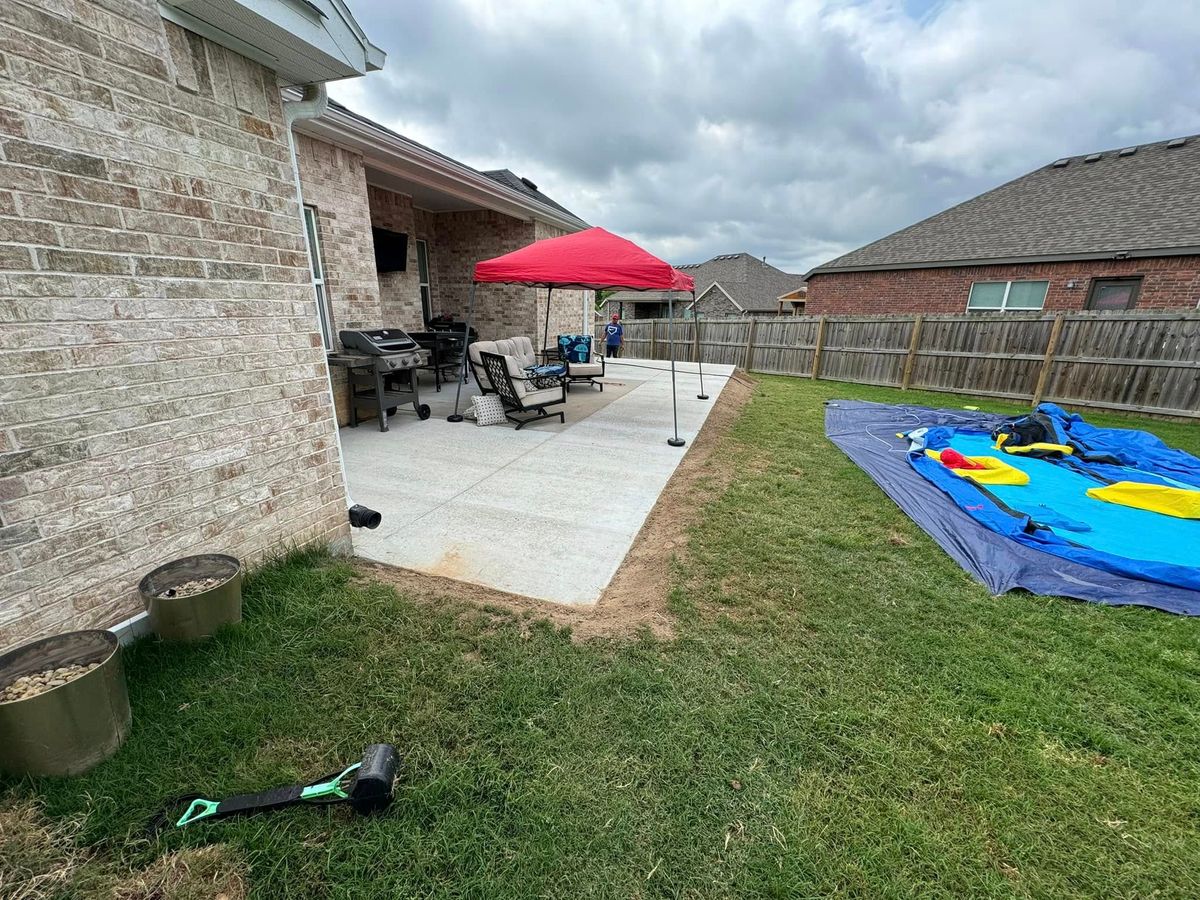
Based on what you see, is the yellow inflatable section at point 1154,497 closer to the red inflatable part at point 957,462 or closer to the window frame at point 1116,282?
the red inflatable part at point 957,462

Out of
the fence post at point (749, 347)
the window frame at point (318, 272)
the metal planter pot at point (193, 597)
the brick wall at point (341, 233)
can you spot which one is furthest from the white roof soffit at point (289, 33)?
the fence post at point (749, 347)

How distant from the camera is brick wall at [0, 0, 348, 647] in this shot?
1.69 metres

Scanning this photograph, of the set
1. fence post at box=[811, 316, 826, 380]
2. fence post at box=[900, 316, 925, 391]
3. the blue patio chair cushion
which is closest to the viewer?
the blue patio chair cushion

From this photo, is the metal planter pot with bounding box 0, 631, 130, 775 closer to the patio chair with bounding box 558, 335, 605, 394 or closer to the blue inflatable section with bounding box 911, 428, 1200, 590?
the blue inflatable section with bounding box 911, 428, 1200, 590

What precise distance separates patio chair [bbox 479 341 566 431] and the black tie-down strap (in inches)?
194

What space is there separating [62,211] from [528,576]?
2.58 m

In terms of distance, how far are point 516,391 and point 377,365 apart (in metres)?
1.69

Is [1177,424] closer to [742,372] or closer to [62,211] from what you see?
[742,372]

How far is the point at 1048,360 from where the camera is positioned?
9.27m

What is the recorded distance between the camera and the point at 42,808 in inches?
57.8

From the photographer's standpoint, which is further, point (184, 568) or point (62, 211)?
point (184, 568)

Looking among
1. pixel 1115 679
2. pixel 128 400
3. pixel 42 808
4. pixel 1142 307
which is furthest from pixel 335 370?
pixel 1142 307

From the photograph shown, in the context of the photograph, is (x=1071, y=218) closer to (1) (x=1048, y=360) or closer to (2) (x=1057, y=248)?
(2) (x=1057, y=248)

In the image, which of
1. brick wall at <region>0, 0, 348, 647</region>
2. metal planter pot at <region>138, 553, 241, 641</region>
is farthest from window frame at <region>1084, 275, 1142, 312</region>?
metal planter pot at <region>138, 553, 241, 641</region>
